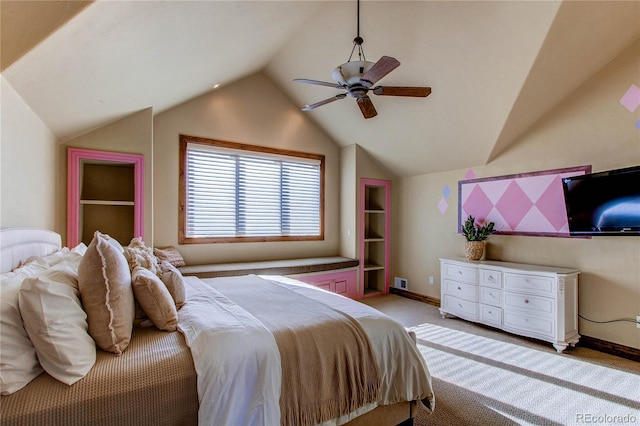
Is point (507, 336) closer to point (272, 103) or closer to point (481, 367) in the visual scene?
point (481, 367)

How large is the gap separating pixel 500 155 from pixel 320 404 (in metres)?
3.92

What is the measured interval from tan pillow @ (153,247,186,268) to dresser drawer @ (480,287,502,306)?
3820mm

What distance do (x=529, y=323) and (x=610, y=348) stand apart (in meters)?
0.72

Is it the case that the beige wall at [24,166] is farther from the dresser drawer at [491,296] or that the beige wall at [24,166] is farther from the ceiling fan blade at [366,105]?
the dresser drawer at [491,296]

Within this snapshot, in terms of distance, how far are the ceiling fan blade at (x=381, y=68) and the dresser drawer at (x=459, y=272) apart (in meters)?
2.75

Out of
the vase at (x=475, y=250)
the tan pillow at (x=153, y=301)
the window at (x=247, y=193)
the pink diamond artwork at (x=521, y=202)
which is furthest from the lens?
the window at (x=247, y=193)

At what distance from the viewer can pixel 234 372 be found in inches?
53.7

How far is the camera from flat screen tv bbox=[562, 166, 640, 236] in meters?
2.87

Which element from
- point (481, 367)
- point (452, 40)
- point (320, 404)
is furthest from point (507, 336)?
point (452, 40)

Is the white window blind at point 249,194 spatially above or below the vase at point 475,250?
above

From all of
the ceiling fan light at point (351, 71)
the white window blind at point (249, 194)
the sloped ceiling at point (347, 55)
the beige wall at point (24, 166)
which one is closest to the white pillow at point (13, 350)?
the beige wall at point (24, 166)

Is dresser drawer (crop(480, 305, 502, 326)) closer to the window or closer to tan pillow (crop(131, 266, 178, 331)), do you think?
the window

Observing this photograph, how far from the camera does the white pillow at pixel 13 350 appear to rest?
107 centimetres

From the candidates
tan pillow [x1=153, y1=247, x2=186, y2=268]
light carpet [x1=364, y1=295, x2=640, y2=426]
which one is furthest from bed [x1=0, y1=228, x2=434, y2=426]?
tan pillow [x1=153, y1=247, x2=186, y2=268]
